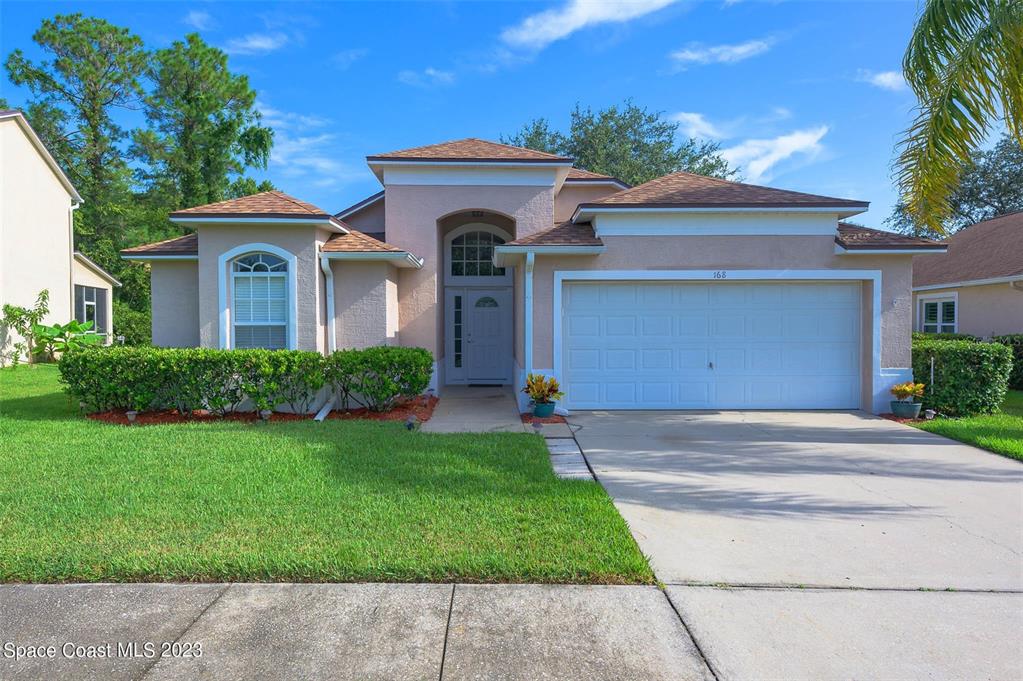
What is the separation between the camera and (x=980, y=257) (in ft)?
56.9

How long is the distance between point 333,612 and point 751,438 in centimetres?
683

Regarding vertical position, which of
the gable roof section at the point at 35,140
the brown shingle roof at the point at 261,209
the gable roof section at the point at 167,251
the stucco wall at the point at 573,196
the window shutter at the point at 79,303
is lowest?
the window shutter at the point at 79,303

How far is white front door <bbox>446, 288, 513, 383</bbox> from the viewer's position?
14.9m

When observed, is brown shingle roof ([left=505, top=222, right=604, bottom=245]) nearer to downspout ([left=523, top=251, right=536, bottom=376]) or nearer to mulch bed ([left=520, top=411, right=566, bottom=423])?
downspout ([left=523, top=251, right=536, bottom=376])

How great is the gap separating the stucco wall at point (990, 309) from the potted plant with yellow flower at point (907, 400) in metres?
7.96

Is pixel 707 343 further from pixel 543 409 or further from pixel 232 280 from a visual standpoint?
pixel 232 280

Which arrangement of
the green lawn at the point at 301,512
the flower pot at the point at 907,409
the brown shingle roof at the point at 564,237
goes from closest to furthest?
1. the green lawn at the point at 301,512
2. the flower pot at the point at 907,409
3. the brown shingle roof at the point at 564,237

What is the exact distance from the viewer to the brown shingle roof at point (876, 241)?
10273 millimetres

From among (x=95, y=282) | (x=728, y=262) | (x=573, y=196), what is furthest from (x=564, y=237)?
(x=95, y=282)

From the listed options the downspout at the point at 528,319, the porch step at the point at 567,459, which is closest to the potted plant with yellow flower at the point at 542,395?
the downspout at the point at 528,319

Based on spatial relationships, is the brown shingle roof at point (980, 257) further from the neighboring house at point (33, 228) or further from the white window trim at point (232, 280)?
the neighboring house at point (33, 228)

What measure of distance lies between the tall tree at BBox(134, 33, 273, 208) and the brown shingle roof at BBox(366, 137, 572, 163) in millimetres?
19859

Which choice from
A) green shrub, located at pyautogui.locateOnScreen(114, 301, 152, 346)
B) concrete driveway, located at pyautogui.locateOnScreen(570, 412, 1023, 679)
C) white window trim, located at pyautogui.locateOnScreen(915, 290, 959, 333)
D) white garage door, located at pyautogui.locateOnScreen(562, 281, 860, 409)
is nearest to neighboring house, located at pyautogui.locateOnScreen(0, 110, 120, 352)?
green shrub, located at pyautogui.locateOnScreen(114, 301, 152, 346)

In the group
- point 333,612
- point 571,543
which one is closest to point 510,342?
point 571,543
